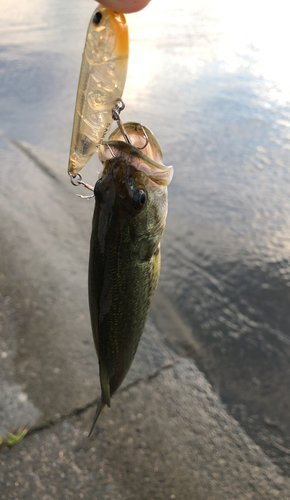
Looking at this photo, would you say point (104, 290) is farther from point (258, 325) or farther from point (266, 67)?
point (266, 67)

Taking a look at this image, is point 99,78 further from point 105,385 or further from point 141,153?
point 105,385

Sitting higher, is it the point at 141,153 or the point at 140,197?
the point at 141,153

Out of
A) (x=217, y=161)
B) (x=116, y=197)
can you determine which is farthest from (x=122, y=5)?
(x=217, y=161)

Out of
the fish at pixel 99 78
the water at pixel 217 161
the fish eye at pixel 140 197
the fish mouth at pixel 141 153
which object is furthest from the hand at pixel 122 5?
the water at pixel 217 161

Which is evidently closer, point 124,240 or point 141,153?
point 141,153

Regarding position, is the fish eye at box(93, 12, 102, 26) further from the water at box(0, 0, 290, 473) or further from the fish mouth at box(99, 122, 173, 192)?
the water at box(0, 0, 290, 473)

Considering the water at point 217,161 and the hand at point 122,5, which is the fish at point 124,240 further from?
the water at point 217,161

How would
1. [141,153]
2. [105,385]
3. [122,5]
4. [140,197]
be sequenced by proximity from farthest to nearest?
1. [105,385]
2. [140,197]
3. [141,153]
4. [122,5]
